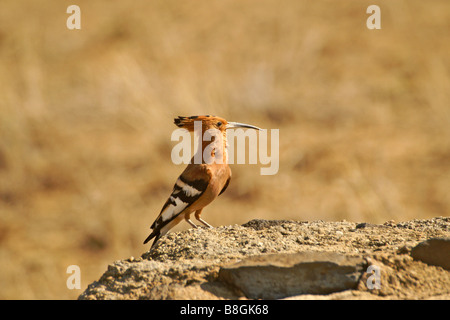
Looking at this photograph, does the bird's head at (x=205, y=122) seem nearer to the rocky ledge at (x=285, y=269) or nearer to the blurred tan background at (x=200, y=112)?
the rocky ledge at (x=285, y=269)

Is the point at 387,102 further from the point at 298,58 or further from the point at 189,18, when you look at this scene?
the point at 189,18

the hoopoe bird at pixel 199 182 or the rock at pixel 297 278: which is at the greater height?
the hoopoe bird at pixel 199 182

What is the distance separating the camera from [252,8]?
19.4m

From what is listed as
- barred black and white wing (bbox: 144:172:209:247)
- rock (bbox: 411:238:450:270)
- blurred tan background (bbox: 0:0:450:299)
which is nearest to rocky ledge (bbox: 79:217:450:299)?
rock (bbox: 411:238:450:270)

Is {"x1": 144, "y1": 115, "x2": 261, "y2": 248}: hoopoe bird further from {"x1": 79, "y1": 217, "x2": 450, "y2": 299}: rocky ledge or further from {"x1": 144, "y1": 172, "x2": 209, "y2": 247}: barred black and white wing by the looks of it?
{"x1": 79, "y1": 217, "x2": 450, "y2": 299}: rocky ledge

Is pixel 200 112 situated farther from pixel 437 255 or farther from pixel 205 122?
pixel 437 255

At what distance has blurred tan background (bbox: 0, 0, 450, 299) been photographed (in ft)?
42.0

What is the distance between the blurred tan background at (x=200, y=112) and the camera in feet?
42.0

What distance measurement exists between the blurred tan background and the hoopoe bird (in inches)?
196

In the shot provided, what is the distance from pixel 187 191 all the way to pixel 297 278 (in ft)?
7.37

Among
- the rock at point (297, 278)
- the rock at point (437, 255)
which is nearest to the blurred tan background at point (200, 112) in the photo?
the rock at point (437, 255)

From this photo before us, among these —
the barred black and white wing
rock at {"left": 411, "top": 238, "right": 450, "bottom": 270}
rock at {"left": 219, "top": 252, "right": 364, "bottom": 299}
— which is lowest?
rock at {"left": 219, "top": 252, "right": 364, "bottom": 299}
